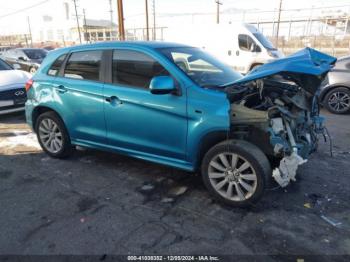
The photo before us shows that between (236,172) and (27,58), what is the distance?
1505cm

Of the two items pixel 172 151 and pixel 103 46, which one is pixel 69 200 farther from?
pixel 103 46

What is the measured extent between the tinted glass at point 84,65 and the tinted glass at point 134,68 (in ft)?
1.02

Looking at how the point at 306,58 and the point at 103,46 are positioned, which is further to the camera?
the point at 103,46

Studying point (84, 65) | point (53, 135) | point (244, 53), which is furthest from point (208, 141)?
point (244, 53)

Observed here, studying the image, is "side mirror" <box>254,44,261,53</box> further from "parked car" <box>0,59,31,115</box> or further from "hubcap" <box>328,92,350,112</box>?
"parked car" <box>0,59,31,115</box>

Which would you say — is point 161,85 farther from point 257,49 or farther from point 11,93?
point 257,49

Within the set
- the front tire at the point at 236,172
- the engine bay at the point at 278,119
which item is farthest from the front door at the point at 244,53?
the front tire at the point at 236,172

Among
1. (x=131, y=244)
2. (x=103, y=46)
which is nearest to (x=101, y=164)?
(x=103, y=46)

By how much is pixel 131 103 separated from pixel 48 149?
1965 mm

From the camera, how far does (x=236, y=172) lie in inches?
134

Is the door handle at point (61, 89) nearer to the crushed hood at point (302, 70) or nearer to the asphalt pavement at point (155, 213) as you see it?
the asphalt pavement at point (155, 213)

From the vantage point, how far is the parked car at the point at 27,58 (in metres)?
15.2

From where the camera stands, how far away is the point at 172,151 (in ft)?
12.2

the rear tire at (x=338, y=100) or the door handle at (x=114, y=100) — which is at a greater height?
the door handle at (x=114, y=100)
